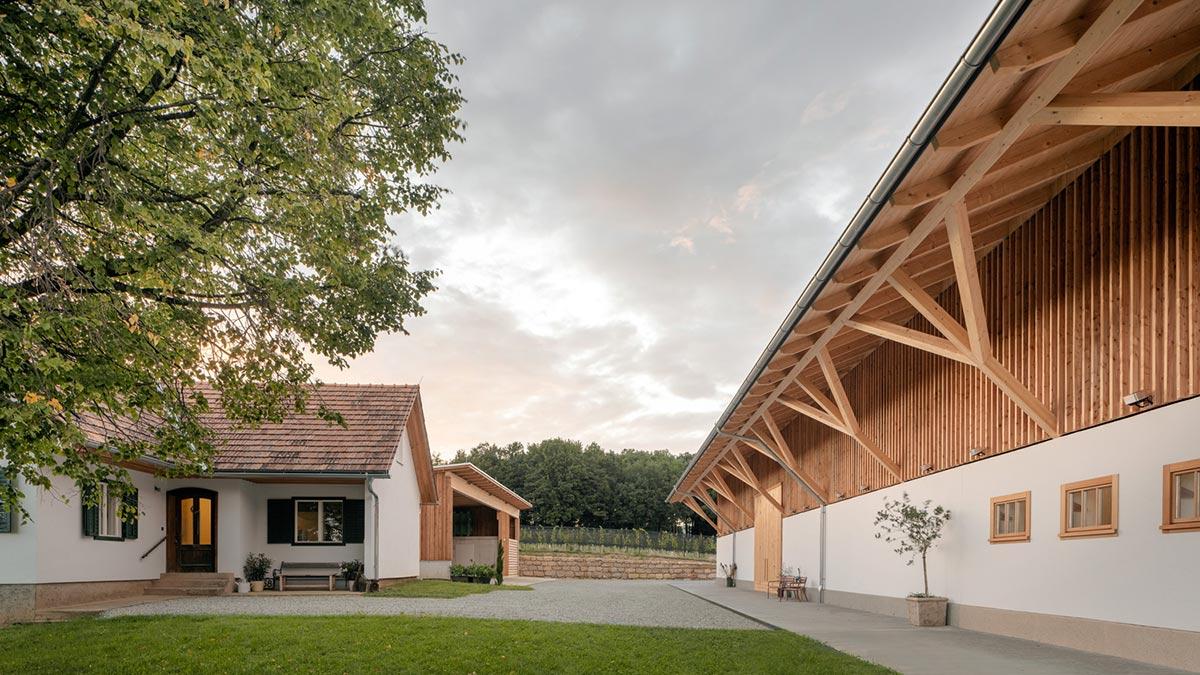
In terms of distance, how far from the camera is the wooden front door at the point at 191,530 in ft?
60.0

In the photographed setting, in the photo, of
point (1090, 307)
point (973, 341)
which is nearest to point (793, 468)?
point (973, 341)

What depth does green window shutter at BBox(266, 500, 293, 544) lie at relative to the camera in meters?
19.4

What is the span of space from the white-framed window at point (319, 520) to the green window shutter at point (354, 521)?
0.07 metres

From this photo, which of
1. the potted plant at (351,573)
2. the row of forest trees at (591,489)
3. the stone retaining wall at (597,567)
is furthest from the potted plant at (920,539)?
the row of forest trees at (591,489)

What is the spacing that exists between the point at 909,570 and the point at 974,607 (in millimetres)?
2238

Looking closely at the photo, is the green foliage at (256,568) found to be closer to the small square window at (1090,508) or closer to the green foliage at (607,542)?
the small square window at (1090,508)

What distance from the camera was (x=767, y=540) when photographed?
2542 centimetres

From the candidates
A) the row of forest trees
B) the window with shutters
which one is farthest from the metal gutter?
the row of forest trees

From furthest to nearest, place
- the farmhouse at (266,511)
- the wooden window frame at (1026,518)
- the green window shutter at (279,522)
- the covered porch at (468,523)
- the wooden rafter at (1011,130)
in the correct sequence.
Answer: the covered porch at (468,523), the green window shutter at (279,522), the farmhouse at (266,511), the wooden window frame at (1026,518), the wooden rafter at (1011,130)

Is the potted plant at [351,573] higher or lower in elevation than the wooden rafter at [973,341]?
lower

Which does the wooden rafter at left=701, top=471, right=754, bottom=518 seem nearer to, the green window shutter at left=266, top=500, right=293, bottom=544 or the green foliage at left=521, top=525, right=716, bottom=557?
the green foliage at left=521, top=525, right=716, bottom=557

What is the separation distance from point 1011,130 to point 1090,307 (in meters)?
3.13

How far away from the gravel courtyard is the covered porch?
8069mm

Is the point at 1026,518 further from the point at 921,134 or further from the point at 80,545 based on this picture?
the point at 80,545
